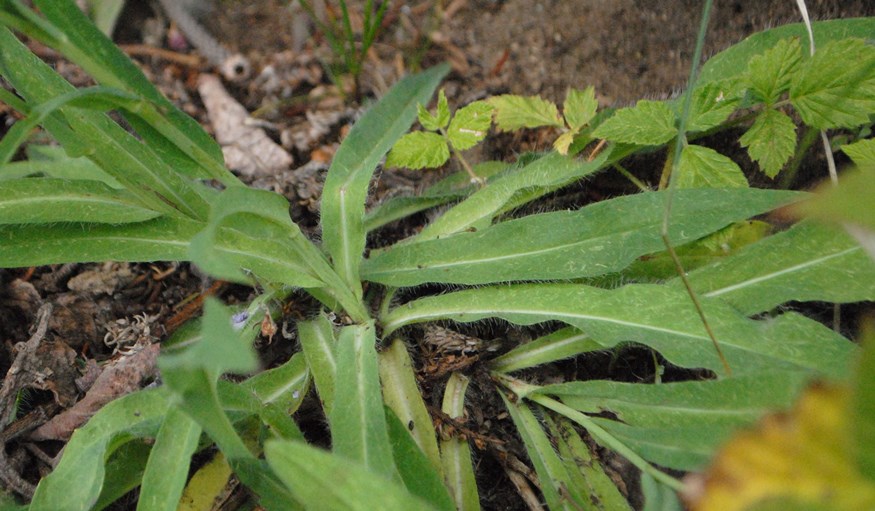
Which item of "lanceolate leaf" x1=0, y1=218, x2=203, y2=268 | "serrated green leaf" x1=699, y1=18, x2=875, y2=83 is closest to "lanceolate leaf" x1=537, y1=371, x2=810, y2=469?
"serrated green leaf" x1=699, y1=18, x2=875, y2=83


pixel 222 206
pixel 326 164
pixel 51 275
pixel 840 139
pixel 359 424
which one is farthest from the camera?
pixel 326 164

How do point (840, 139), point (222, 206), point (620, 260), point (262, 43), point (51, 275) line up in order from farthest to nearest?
point (262, 43), point (51, 275), point (840, 139), point (620, 260), point (222, 206)

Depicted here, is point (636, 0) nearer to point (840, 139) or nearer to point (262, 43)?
point (840, 139)

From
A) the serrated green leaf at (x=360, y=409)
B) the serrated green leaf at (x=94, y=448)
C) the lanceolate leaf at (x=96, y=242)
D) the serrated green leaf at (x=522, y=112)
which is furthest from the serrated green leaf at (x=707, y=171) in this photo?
the serrated green leaf at (x=94, y=448)

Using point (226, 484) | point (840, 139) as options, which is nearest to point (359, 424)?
point (226, 484)

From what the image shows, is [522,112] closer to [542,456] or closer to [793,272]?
[793,272]

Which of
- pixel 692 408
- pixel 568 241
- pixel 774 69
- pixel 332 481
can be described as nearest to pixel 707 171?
pixel 774 69
